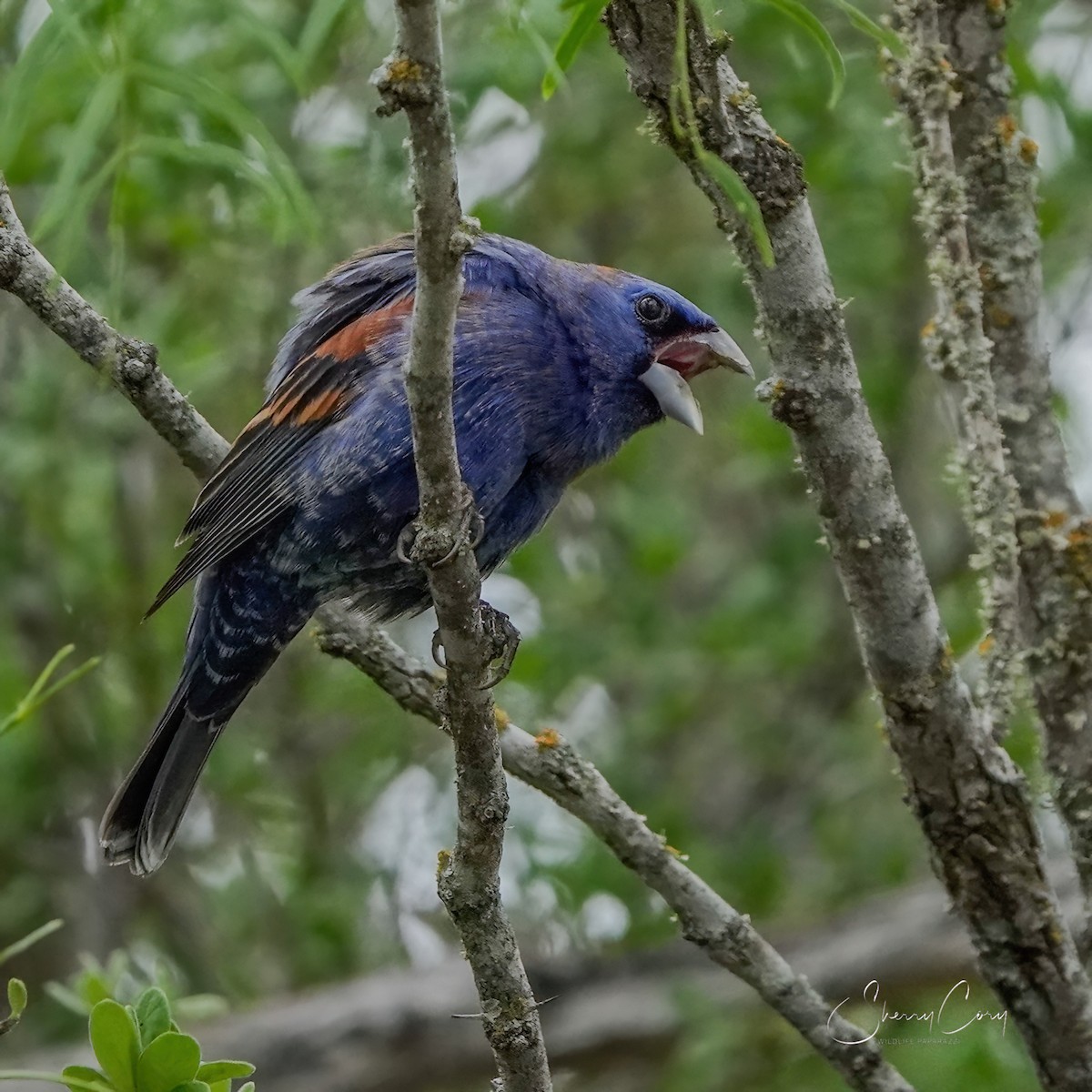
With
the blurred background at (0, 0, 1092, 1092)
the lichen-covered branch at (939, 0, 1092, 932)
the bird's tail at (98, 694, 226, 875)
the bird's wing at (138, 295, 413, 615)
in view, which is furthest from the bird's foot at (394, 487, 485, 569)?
the blurred background at (0, 0, 1092, 1092)

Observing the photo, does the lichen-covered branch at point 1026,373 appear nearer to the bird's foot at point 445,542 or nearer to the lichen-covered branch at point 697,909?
the lichen-covered branch at point 697,909

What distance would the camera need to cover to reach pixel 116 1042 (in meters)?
2.20

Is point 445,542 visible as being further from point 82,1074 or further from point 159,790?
point 159,790

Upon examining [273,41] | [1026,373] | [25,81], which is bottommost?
[25,81]

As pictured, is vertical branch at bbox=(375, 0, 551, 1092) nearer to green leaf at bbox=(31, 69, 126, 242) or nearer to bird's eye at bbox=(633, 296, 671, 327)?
green leaf at bbox=(31, 69, 126, 242)

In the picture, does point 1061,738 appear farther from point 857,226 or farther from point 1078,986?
point 857,226

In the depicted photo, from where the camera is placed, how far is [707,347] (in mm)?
3865

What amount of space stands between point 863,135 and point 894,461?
1975mm

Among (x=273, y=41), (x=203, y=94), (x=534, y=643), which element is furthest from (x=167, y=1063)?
(x=534, y=643)

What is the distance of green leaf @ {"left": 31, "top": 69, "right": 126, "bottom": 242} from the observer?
Result: 85.2 inches

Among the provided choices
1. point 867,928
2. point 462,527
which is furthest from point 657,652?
point 462,527

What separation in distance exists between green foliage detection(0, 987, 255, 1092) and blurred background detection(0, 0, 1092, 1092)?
279 centimetres

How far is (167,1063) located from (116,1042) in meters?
0.08

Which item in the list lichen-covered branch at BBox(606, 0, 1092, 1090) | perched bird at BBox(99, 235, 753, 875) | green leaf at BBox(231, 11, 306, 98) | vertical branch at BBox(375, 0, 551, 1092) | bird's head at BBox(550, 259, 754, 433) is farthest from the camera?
bird's head at BBox(550, 259, 754, 433)
